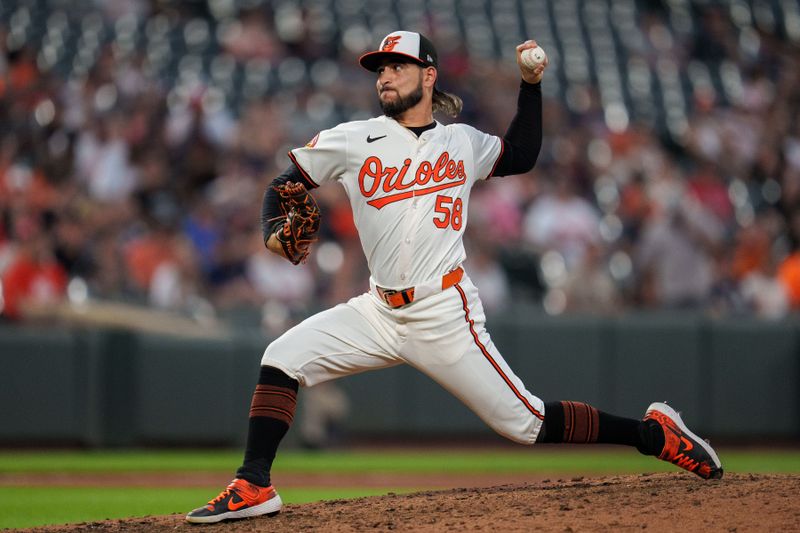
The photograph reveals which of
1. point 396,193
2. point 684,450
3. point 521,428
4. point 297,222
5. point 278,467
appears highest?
point 396,193

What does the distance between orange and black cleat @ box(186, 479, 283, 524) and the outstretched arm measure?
62.4 inches

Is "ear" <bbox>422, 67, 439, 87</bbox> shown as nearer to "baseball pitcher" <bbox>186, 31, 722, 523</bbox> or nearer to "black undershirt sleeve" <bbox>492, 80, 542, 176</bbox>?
"baseball pitcher" <bbox>186, 31, 722, 523</bbox>

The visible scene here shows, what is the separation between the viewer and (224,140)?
11398mm

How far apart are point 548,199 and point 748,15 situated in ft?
19.2

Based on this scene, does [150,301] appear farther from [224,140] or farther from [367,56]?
[367,56]

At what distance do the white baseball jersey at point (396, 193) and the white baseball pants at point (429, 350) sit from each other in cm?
A: 14

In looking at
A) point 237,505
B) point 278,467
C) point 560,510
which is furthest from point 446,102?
point 278,467

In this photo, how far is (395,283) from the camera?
14.7 feet

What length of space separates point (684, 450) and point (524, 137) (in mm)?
Result: 1431

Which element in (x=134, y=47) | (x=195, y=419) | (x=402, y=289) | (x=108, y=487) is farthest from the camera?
(x=134, y=47)

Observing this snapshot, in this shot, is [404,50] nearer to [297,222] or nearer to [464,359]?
[297,222]

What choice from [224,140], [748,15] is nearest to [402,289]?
[224,140]

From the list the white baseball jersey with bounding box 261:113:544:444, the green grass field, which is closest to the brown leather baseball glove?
the white baseball jersey with bounding box 261:113:544:444

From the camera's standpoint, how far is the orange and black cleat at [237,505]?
4.36 metres
